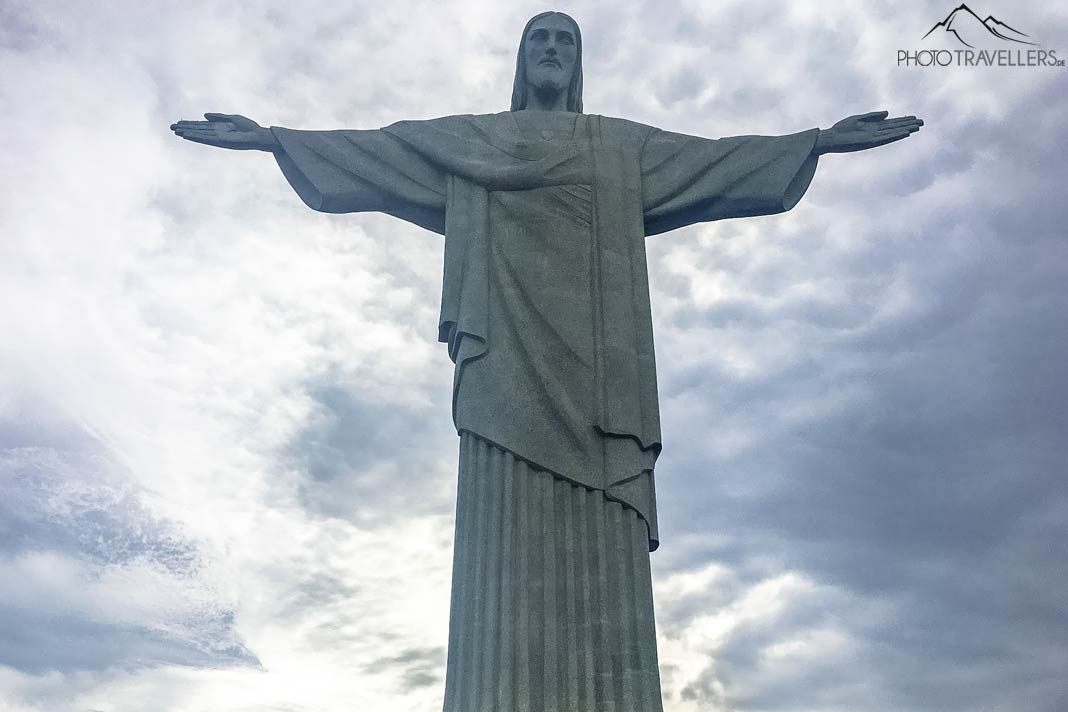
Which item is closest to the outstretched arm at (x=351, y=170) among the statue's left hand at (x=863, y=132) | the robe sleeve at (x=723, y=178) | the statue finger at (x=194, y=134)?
the statue finger at (x=194, y=134)

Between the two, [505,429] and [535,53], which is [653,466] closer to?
[505,429]

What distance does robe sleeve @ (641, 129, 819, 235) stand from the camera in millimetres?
12617

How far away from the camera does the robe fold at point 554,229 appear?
35.5 feet

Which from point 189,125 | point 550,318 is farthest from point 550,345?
point 189,125

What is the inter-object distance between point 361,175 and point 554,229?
→ 2386mm

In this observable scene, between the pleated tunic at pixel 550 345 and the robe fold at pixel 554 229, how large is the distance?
0.02 metres

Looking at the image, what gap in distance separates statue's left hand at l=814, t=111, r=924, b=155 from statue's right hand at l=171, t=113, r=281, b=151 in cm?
639

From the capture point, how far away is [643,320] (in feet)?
38.6

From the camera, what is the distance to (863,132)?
12.5 m

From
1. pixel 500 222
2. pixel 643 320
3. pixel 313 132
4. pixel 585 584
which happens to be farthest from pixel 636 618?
pixel 313 132

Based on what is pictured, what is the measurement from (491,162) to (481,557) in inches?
182

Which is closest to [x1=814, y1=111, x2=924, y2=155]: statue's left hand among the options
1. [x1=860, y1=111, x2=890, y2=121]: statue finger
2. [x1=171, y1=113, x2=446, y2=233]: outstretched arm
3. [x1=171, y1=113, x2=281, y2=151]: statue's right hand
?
[x1=860, y1=111, x2=890, y2=121]: statue finger

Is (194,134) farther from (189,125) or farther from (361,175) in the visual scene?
(361,175)

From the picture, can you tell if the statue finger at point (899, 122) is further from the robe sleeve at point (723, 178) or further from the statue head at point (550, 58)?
the statue head at point (550, 58)
